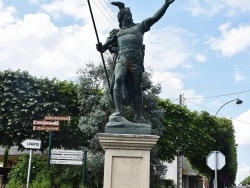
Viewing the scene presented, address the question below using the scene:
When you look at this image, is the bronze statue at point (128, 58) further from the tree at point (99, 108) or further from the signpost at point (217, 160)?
the tree at point (99, 108)

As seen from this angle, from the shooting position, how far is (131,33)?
6.68 m

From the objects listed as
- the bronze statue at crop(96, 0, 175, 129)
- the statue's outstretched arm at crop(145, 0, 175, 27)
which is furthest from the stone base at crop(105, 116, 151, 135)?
the statue's outstretched arm at crop(145, 0, 175, 27)

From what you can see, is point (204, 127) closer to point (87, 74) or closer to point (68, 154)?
point (87, 74)

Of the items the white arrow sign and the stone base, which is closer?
the stone base

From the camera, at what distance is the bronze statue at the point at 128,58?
6.49 metres

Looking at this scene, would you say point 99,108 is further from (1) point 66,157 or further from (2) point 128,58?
(2) point 128,58

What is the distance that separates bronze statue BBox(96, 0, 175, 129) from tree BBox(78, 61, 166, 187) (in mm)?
10110

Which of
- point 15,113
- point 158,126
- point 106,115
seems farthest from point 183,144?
point 15,113

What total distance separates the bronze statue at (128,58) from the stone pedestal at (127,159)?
1.60 feet

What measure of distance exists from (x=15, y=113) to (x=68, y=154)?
542 cm

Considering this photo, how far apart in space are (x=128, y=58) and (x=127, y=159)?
171cm

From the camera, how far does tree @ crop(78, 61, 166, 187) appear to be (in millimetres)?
17125

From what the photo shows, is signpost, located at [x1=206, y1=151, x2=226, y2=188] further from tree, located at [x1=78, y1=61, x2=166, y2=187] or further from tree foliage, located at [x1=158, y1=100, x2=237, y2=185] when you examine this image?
tree foliage, located at [x1=158, y1=100, x2=237, y2=185]

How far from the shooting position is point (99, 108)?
1770 cm
